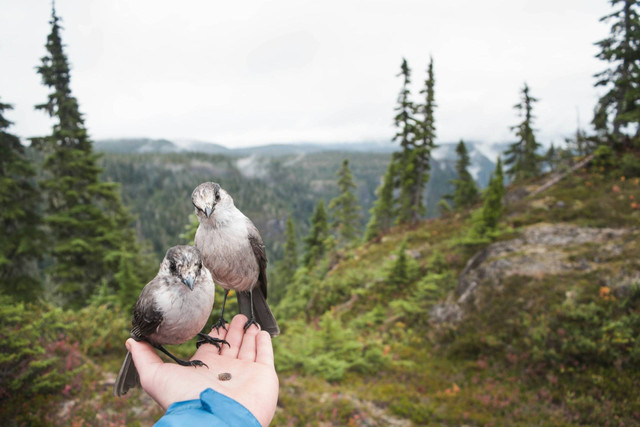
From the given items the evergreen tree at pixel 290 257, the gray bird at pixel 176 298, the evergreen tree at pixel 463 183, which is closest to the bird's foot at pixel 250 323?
the gray bird at pixel 176 298

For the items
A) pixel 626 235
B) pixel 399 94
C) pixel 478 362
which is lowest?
pixel 478 362

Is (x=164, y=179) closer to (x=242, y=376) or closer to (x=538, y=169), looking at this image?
(x=538, y=169)

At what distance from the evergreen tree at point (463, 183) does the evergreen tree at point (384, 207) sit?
27.0 ft

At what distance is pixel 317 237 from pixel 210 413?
31.7m

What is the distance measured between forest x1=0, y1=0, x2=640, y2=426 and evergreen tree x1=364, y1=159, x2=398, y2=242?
3754mm

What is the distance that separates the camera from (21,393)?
7699mm

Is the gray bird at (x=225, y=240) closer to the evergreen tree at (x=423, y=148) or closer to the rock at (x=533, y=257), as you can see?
the rock at (x=533, y=257)

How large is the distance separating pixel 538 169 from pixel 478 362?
3540 cm

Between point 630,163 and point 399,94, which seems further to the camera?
point 399,94

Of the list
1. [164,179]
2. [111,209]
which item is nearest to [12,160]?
[111,209]

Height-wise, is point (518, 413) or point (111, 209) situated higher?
point (111, 209)

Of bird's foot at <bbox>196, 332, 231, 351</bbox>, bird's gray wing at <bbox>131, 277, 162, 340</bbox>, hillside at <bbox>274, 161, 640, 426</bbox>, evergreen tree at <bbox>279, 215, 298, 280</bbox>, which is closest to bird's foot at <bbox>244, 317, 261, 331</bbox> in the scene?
bird's foot at <bbox>196, 332, 231, 351</bbox>

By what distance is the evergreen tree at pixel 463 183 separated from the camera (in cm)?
3603

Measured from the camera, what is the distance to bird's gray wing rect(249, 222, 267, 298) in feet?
10.3
